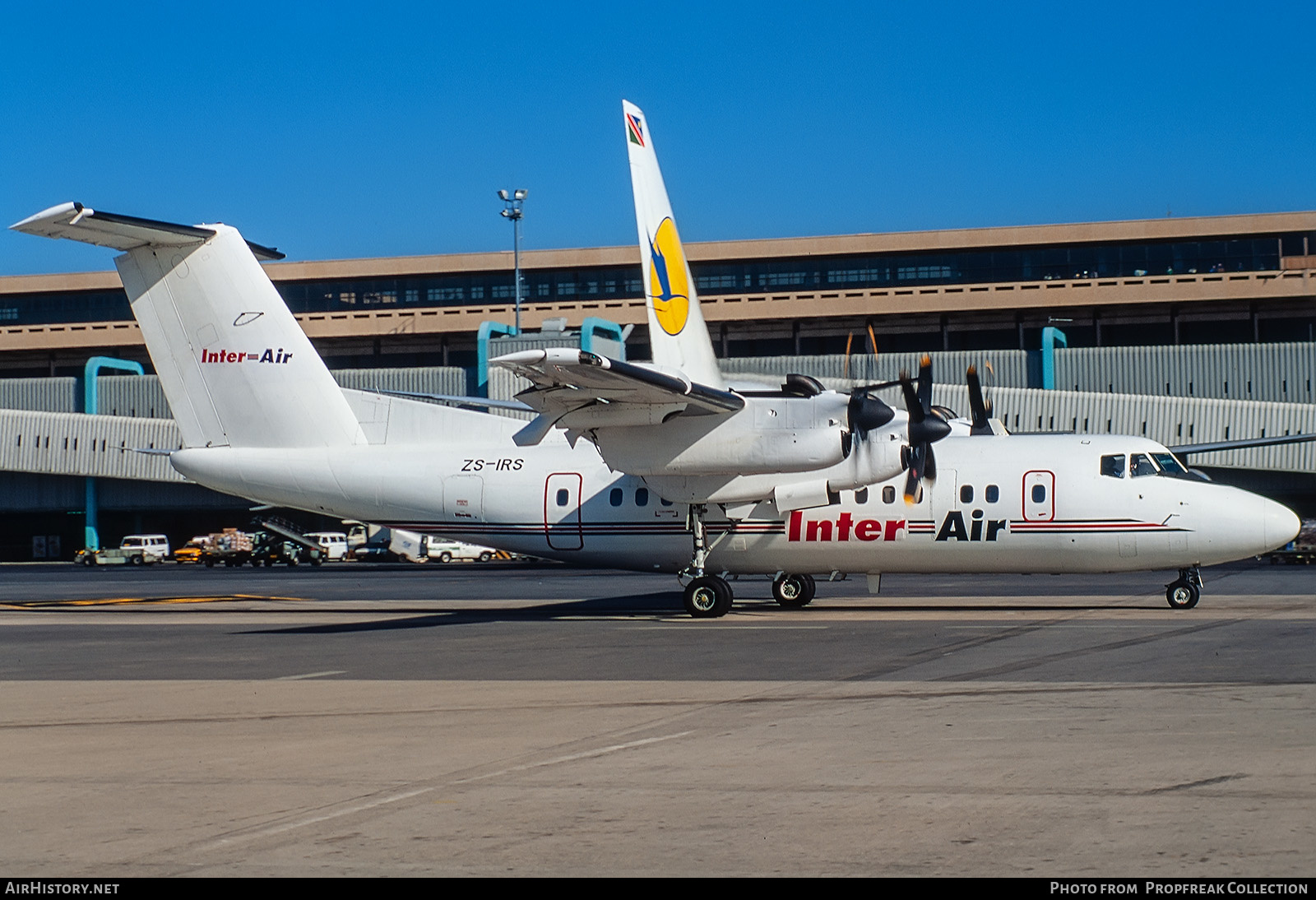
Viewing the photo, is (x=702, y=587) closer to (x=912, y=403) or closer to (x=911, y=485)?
(x=911, y=485)

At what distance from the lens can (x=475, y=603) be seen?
30.8 m

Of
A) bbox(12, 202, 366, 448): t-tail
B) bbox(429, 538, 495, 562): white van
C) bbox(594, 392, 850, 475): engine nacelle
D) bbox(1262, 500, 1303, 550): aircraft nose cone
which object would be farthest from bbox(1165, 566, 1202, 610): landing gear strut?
bbox(429, 538, 495, 562): white van

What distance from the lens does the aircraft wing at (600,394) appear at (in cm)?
2097

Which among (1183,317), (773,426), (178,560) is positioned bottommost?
(178,560)

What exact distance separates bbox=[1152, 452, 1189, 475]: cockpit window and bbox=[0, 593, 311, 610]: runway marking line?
20046 millimetres

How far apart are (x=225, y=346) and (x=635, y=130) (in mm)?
10310

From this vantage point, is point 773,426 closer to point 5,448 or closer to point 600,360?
point 600,360

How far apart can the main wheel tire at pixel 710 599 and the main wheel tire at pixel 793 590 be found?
223cm

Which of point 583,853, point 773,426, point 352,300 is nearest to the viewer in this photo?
point 583,853

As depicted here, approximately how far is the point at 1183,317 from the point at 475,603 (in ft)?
182

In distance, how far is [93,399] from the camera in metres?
75.1

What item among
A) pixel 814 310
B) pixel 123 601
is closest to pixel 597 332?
pixel 814 310

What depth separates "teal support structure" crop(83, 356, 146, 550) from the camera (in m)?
74.4

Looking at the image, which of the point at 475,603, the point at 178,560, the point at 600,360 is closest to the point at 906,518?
the point at 600,360
